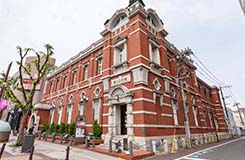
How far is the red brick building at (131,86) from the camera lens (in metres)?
10.8

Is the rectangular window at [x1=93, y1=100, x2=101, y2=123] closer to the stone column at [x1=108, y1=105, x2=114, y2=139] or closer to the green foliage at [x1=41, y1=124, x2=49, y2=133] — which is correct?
the stone column at [x1=108, y1=105, x2=114, y2=139]

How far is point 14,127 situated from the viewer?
2528cm

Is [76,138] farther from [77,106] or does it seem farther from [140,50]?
[140,50]

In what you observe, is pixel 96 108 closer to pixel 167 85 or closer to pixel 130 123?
pixel 130 123

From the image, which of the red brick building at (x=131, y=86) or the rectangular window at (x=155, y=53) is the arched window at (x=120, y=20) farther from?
the rectangular window at (x=155, y=53)

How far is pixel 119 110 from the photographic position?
12273 mm

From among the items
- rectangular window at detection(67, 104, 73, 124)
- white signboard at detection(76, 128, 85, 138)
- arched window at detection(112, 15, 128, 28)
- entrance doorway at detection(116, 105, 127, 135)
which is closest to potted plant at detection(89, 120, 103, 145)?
white signboard at detection(76, 128, 85, 138)

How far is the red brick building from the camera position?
10844 mm

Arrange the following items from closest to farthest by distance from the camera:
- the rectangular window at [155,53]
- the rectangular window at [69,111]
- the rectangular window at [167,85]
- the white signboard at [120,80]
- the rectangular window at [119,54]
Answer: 1. the white signboard at [120,80]
2. the rectangular window at [167,85]
3. the rectangular window at [119,54]
4. the rectangular window at [155,53]
5. the rectangular window at [69,111]

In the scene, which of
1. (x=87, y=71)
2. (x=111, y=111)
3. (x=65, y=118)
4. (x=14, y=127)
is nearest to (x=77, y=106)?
(x=65, y=118)

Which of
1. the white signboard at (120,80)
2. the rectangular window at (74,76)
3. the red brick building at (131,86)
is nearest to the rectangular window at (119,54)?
the red brick building at (131,86)

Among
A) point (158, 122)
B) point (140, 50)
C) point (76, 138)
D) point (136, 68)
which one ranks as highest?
point (140, 50)

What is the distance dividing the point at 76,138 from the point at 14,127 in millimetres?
19671

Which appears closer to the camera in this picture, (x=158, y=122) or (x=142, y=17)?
(x=158, y=122)
